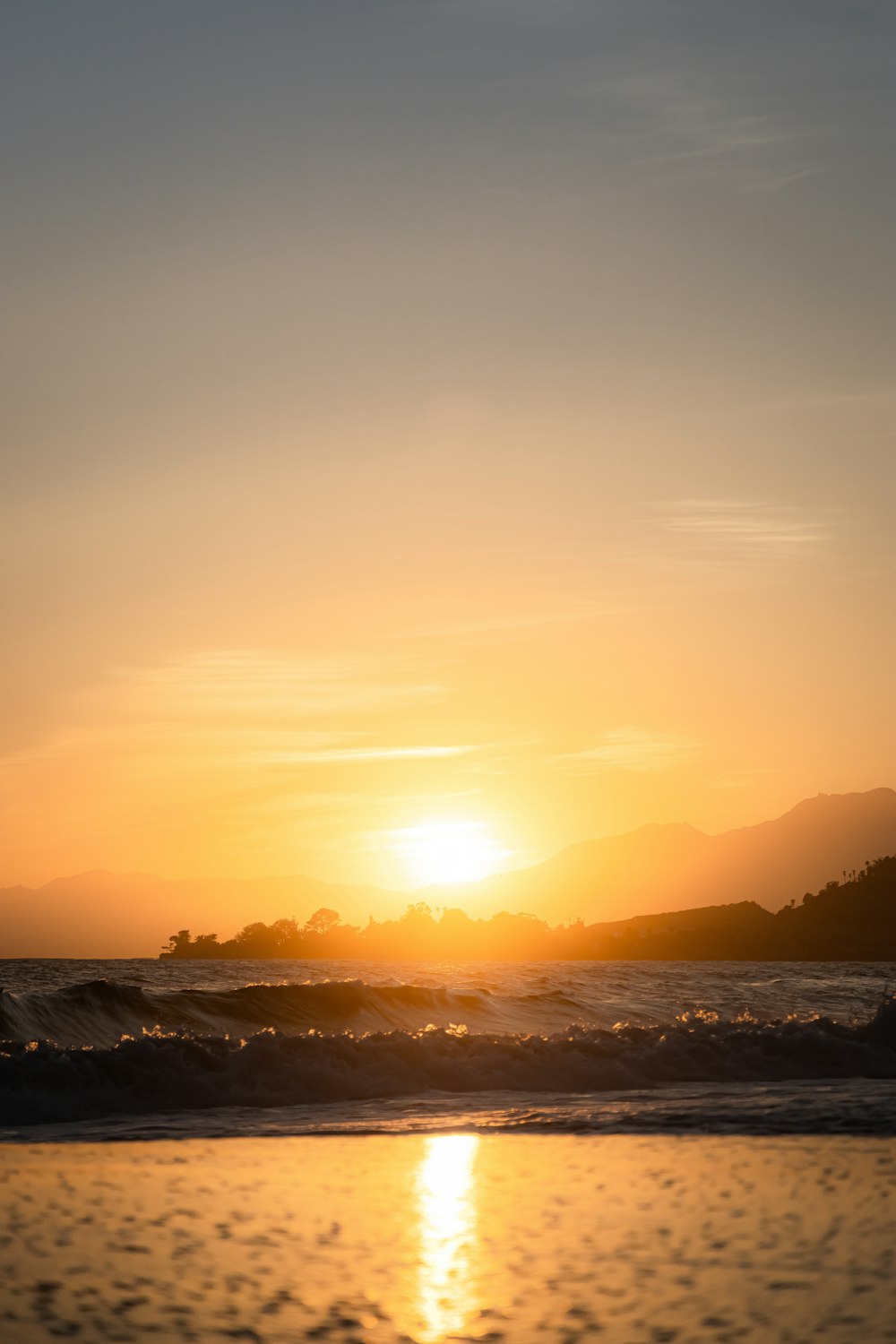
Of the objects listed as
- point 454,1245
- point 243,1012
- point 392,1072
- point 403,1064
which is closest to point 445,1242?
point 454,1245

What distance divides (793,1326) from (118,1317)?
275cm

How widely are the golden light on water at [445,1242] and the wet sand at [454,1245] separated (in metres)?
0.02

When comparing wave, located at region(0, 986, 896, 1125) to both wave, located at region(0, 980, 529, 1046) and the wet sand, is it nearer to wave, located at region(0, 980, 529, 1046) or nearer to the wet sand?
the wet sand

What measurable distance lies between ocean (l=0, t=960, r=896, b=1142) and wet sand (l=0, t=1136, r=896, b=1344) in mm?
2385

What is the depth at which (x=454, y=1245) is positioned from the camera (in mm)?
6008

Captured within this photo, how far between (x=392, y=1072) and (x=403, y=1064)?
295 millimetres

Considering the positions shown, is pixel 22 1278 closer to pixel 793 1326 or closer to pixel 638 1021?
pixel 793 1326

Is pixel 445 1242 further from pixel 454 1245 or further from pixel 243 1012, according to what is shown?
pixel 243 1012

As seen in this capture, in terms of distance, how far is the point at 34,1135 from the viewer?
11242 mm

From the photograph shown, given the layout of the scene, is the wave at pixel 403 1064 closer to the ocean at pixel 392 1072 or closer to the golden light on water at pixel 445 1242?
the ocean at pixel 392 1072

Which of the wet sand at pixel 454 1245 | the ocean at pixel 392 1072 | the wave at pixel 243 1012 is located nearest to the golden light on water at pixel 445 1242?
the wet sand at pixel 454 1245

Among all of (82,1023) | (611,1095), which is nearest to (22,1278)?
(611,1095)

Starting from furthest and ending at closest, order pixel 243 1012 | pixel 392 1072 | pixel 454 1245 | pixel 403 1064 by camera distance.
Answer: pixel 243 1012
pixel 403 1064
pixel 392 1072
pixel 454 1245

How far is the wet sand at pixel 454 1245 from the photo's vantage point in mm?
4660
